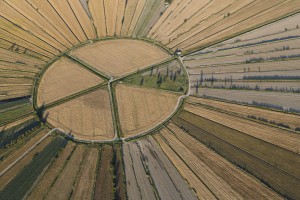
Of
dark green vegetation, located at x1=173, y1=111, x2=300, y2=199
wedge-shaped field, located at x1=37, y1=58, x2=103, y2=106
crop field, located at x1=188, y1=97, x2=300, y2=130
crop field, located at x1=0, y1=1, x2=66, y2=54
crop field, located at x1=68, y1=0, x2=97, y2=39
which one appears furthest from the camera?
crop field, located at x1=68, y1=0, x2=97, y2=39

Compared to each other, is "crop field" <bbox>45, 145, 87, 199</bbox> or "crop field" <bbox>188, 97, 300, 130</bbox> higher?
"crop field" <bbox>188, 97, 300, 130</bbox>

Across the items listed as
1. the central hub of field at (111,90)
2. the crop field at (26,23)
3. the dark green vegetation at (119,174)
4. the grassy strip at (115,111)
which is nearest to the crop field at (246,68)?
the central hub of field at (111,90)

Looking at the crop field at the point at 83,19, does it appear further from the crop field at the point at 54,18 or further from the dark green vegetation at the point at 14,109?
the dark green vegetation at the point at 14,109

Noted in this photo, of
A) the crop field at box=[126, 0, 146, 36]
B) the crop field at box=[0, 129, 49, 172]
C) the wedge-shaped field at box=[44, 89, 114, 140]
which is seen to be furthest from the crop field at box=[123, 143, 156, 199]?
the crop field at box=[126, 0, 146, 36]

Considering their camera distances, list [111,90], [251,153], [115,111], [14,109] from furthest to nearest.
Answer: [111,90] → [14,109] → [115,111] → [251,153]

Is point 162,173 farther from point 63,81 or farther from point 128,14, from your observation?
point 128,14

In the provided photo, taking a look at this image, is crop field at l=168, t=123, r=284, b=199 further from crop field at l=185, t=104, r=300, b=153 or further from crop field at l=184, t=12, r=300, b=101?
crop field at l=184, t=12, r=300, b=101

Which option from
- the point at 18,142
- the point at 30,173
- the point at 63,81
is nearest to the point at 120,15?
the point at 63,81

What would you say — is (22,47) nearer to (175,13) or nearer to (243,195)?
(175,13)
